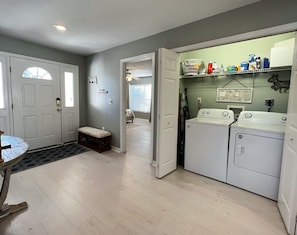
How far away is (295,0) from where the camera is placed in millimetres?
1694

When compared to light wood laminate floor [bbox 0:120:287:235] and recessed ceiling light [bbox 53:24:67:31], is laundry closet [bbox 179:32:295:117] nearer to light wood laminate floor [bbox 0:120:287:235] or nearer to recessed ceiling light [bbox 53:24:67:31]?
light wood laminate floor [bbox 0:120:287:235]

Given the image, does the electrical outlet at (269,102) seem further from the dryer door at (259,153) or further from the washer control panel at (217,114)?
the dryer door at (259,153)

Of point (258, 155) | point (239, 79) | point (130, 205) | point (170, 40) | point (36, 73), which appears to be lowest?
point (130, 205)

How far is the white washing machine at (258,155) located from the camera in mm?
2023

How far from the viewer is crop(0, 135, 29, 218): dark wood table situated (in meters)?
1.35

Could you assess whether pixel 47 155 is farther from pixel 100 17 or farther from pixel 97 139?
A: pixel 100 17

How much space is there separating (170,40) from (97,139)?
8.63 feet

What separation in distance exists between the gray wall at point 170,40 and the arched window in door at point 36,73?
101cm

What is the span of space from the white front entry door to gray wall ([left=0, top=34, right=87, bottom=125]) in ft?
0.54

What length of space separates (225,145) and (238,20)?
5.59 feet

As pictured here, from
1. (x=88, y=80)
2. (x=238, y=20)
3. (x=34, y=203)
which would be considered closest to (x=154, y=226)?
(x=34, y=203)

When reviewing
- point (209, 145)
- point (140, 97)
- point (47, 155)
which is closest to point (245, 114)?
point (209, 145)

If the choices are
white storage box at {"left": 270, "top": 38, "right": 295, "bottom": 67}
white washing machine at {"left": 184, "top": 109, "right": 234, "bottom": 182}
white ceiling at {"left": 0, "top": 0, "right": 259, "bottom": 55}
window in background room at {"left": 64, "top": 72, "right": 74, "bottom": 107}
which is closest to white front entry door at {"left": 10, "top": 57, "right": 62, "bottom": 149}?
window in background room at {"left": 64, "top": 72, "right": 74, "bottom": 107}

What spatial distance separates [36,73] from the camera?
362 centimetres
